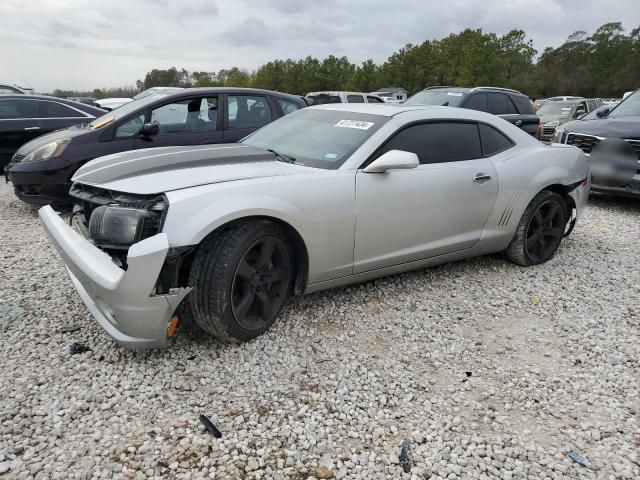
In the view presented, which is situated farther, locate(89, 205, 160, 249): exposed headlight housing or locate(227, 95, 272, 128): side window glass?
locate(227, 95, 272, 128): side window glass

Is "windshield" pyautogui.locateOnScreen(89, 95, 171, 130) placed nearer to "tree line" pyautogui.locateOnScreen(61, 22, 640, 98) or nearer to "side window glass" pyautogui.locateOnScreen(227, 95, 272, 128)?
"side window glass" pyautogui.locateOnScreen(227, 95, 272, 128)

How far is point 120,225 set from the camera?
2.70 m

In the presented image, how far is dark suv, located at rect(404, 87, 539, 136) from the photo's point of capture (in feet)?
32.5

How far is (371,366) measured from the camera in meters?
2.90

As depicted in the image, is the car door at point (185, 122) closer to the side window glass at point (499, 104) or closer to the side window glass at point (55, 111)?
the side window glass at point (55, 111)

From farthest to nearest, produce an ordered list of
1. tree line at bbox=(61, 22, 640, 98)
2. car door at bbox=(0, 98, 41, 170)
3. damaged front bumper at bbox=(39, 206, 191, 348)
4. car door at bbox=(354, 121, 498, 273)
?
1. tree line at bbox=(61, 22, 640, 98)
2. car door at bbox=(0, 98, 41, 170)
3. car door at bbox=(354, 121, 498, 273)
4. damaged front bumper at bbox=(39, 206, 191, 348)

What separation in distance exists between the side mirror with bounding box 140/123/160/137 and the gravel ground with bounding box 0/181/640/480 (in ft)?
7.18

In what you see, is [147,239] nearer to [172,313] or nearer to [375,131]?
[172,313]

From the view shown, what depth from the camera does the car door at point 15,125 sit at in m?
7.27

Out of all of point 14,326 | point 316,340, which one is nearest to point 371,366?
point 316,340

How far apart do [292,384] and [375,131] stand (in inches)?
72.0

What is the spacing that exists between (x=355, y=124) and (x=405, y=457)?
7.64 ft

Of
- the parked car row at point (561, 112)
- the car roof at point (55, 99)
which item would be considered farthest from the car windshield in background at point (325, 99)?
the car roof at point (55, 99)

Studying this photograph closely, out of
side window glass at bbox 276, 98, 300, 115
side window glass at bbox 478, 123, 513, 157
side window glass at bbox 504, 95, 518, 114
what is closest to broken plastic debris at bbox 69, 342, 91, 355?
side window glass at bbox 478, 123, 513, 157
